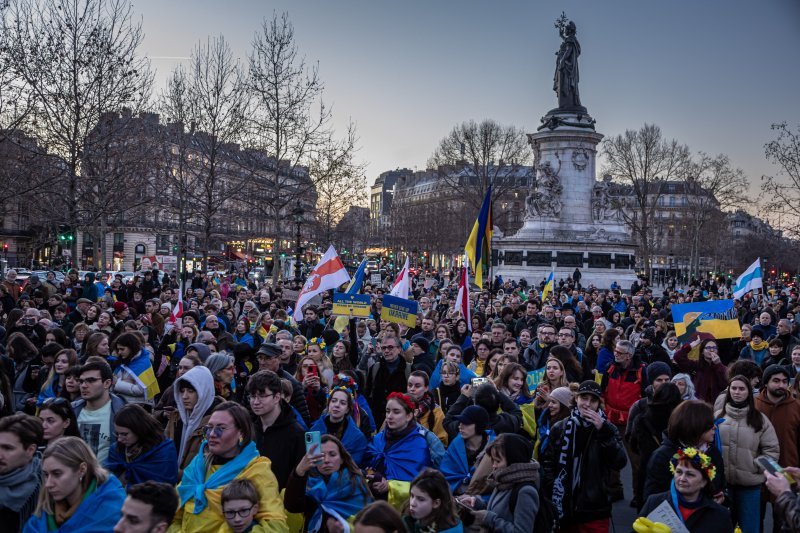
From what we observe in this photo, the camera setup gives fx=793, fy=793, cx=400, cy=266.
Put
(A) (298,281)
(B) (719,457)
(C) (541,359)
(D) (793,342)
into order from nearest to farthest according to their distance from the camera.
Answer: (B) (719,457)
(C) (541,359)
(D) (793,342)
(A) (298,281)

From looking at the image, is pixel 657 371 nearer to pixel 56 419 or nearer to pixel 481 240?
pixel 56 419

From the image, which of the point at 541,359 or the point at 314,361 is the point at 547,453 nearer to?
the point at 314,361

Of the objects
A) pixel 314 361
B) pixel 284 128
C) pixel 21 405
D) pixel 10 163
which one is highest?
pixel 284 128

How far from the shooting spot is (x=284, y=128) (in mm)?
34000

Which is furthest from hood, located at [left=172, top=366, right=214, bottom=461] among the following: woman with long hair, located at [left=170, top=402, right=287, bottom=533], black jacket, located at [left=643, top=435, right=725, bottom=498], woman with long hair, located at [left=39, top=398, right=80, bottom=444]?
black jacket, located at [left=643, top=435, right=725, bottom=498]

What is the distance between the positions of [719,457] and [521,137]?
64.9 m

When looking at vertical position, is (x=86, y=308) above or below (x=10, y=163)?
below

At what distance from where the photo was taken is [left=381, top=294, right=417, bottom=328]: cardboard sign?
12.1 m

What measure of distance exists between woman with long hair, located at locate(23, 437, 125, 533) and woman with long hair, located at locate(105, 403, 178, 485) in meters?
0.68

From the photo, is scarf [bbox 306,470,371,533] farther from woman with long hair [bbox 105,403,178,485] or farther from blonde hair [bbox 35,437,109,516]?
blonde hair [bbox 35,437,109,516]

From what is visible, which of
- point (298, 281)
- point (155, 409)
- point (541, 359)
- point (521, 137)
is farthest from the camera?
point (521, 137)

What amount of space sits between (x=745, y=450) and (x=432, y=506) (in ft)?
9.98

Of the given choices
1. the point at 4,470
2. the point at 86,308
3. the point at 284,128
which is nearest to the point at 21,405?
the point at 4,470

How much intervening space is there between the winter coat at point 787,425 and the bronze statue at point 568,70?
38522mm
